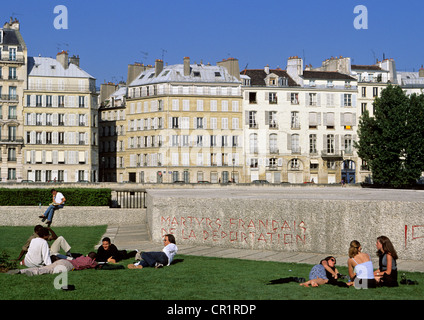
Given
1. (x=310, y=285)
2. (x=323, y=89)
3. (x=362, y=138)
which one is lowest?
(x=310, y=285)

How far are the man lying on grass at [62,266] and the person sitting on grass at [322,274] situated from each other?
16.9 feet

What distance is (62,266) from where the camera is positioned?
1442cm

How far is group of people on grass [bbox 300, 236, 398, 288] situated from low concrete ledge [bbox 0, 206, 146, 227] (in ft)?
65.5

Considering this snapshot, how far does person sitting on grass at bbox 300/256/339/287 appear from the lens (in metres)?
12.7

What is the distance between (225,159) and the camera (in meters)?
92.6

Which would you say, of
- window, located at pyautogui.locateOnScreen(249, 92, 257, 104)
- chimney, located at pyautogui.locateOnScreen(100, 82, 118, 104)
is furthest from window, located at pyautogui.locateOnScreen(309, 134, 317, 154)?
chimney, located at pyautogui.locateOnScreen(100, 82, 118, 104)

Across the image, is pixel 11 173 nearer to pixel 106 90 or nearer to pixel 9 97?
pixel 9 97

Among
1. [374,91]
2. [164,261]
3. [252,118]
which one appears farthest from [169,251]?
[374,91]
